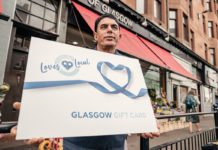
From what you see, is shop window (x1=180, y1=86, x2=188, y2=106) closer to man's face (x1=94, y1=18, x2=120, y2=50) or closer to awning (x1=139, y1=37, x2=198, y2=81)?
awning (x1=139, y1=37, x2=198, y2=81)

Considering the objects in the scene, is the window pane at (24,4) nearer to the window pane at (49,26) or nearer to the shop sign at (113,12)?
the window pane at (49,26)

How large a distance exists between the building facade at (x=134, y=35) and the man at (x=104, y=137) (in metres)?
4.00

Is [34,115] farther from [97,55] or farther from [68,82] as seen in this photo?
[97,55]

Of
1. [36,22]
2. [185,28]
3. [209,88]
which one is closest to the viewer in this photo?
[36,22]

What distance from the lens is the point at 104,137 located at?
1.50 metres

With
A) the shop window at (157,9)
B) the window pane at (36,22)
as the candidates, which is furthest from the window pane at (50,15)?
the shop window at (157,9)

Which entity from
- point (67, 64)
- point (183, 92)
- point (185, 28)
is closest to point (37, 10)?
point (67, 64)

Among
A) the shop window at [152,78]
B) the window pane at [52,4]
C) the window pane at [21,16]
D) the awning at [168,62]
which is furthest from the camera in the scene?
the shop window at [152,78]

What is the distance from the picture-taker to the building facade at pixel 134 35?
550 centimetres

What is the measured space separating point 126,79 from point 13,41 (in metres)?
4.63

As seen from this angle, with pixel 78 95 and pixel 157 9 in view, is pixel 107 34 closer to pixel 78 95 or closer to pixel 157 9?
pixel 78 95

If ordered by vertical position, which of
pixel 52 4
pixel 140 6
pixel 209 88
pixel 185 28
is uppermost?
pixel 185 28

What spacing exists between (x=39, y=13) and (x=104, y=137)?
5578 mm

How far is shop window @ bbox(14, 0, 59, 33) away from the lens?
5638 mm
